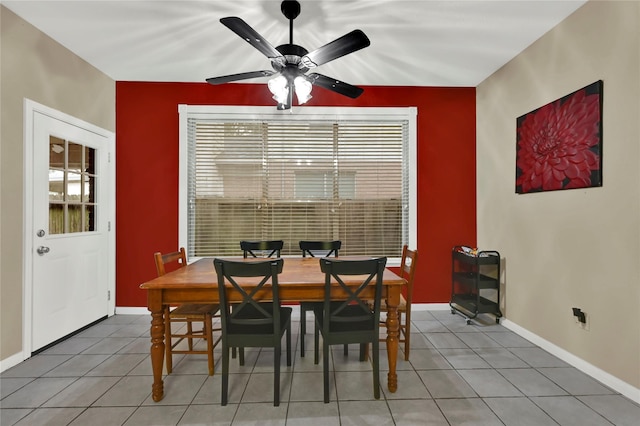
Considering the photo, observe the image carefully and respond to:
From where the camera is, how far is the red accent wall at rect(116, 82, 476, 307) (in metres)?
3.55

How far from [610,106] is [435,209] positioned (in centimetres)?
187

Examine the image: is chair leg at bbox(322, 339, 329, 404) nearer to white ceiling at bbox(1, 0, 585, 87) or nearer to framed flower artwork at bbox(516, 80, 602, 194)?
framed flower artwork at bbox(516, 80, 602, 194)

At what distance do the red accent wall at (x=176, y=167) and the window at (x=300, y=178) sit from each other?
0.17m

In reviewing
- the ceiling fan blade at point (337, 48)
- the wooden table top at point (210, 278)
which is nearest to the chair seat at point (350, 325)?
the wooden table top at point (210, 278)

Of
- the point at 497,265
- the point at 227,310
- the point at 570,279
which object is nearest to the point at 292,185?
the point at 227,310

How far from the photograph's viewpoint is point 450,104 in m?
3.72

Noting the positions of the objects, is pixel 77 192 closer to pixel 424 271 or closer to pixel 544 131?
pixel 424 271

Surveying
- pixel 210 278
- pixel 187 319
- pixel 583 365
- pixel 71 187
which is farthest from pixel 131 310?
pixel 583 365

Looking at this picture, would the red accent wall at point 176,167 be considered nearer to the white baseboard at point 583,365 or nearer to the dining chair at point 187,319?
the white baseboard at point 583,365

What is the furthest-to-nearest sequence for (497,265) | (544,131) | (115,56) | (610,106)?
1. (497,265)
2. (115,56)
3. (544,131)
4. (610,106)

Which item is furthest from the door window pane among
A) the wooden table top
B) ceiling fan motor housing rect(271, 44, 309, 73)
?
ceiling fan motor housing rect(271, 44, 309, 73)

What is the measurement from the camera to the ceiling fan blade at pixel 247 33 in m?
1.66

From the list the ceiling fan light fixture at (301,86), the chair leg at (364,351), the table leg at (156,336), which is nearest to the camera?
the table leg at (156,336)

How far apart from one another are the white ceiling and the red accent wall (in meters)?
0.31
